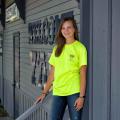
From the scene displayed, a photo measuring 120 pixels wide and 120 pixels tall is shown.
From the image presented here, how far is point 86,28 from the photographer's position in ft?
16.6

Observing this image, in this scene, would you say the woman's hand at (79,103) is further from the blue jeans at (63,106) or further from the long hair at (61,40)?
the long hair at (61,40)

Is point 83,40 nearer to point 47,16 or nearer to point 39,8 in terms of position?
point 47,16

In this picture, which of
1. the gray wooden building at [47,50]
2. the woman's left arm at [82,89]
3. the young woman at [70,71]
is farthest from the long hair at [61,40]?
the woman's left arm at [82,89]

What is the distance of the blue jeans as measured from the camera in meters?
4.77

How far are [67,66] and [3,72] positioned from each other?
469 inches

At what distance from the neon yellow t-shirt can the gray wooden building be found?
0.17m

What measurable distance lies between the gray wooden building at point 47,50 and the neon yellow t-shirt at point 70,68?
17 centimetres

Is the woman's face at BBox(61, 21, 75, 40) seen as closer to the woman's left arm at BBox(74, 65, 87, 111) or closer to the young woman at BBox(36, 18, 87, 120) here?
the young woman at BBox(36, 18, 87, 120)

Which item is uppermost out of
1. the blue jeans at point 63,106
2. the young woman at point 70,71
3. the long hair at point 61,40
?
the long hair at point 61,40

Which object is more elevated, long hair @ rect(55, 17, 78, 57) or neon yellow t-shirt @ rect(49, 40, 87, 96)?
long hair @ rect(55, 17, 78, 57)

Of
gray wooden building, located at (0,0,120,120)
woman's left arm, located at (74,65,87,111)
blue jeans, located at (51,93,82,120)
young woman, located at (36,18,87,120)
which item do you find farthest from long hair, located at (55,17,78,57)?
blue jeans, located at (51,93,82,120)

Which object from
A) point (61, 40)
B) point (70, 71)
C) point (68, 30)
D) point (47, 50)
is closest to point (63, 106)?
point (70, 71)

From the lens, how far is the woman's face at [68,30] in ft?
15.8

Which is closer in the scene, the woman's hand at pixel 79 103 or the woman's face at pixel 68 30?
the woman's hand at pixel 79 103
